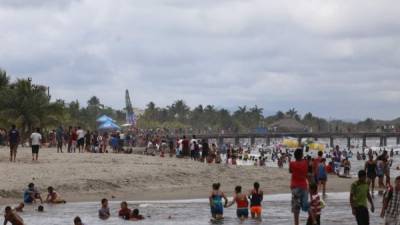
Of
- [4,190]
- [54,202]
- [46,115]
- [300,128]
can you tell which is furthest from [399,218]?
[300,128]

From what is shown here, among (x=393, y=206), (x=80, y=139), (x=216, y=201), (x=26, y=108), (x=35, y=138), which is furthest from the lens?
(x=26, y=108)

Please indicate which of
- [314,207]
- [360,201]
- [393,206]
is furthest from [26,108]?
[393,206]

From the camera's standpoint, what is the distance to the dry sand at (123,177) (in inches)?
1045

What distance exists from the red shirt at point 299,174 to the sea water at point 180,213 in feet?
9.78

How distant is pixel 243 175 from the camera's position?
34.5 meters

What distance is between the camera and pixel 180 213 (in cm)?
2155

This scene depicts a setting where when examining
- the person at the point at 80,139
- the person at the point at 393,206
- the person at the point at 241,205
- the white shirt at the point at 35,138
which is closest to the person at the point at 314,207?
the person at the point at 393,206

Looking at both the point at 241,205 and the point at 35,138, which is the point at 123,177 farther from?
the point at 241,205

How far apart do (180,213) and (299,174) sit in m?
6.37

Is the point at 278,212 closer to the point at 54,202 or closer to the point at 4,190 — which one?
the point at 54,202

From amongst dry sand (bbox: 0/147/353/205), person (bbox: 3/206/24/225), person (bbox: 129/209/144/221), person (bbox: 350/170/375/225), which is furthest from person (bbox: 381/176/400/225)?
dry sand (bbox: 0/147/353/205)

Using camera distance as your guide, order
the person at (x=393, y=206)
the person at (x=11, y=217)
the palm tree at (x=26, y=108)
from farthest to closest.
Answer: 1. the palm tree at (x=26, y=108)
2. the person at (x=11, y=217)
3. the person at (x=393, y=206)

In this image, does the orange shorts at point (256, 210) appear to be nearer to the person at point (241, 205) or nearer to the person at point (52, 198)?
the person at point (241, 205)

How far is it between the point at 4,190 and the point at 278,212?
27.4 ft
